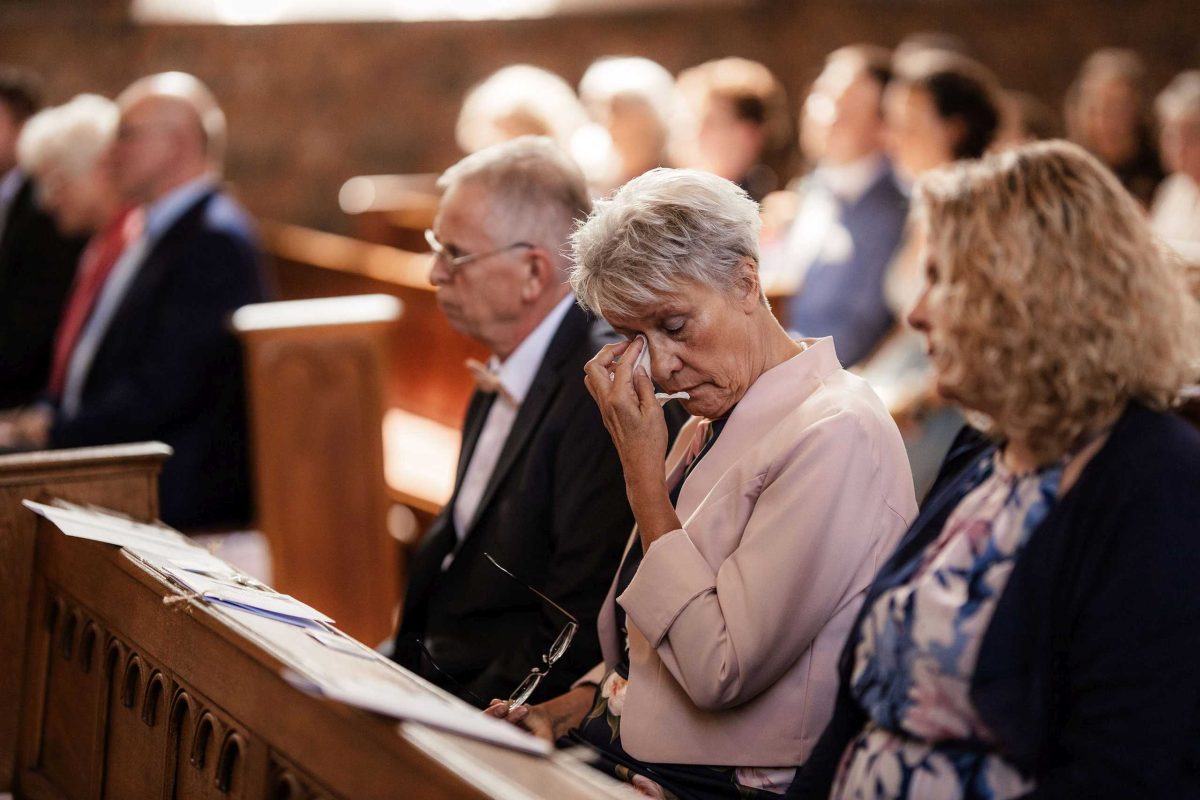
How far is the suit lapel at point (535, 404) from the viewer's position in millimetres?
2645

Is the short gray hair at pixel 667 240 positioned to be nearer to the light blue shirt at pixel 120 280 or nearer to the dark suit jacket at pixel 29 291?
the light blue shirt at pixel 120 280

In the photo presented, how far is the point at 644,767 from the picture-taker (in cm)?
213

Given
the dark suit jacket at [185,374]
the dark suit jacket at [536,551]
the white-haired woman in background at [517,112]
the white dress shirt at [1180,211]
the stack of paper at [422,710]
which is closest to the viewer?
the stack of paper at [422,710]

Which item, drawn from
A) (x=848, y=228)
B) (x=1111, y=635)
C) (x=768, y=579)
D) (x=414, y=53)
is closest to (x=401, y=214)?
(x=848, y=228)

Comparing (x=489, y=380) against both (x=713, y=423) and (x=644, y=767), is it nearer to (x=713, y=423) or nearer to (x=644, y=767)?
(x=713, y=423)

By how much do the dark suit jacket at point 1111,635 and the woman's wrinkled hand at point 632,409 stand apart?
64 cm

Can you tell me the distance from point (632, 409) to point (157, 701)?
873 mm

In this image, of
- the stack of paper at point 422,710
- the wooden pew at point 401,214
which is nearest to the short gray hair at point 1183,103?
the wooden pew at point 401,214

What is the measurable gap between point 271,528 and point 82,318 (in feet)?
4.82

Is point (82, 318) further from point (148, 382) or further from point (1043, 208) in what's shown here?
point (1043, 208)

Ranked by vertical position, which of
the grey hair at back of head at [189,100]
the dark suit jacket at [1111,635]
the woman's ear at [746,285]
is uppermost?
the grey hair at back of head at [189,100]

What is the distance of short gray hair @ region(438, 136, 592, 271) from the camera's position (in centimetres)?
276

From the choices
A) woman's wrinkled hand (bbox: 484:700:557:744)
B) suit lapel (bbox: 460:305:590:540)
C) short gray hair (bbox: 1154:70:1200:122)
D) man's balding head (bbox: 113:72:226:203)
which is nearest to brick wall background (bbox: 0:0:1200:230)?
short gray hair (bbox: 1154:70:1200:122)

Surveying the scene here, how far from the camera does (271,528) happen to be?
13.6 ft
